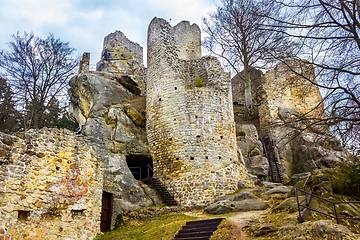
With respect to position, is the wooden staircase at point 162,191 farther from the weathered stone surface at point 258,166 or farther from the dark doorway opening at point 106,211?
the weathered stone surface at point 258,166

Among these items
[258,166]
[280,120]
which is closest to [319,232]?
[258,166]

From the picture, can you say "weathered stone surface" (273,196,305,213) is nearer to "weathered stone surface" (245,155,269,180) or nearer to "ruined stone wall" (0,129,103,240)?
"ruined stone wall" (0,129,103,240)

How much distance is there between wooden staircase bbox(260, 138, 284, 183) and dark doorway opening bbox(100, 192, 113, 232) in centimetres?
1055

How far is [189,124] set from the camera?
1691 cm

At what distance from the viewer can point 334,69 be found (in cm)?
761

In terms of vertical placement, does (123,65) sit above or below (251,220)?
above

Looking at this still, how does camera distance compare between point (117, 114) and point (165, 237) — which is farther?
point (117, 114)

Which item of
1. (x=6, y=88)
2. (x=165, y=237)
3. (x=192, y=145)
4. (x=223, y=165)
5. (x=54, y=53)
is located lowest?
(x=165, y=237)

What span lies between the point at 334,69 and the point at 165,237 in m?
6.89

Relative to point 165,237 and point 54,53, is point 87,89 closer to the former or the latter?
point 54,53

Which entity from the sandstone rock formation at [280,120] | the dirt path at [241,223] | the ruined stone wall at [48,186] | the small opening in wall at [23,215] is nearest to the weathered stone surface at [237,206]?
the dirt path at [241,223]

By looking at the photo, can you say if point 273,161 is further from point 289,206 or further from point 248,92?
point 289,206

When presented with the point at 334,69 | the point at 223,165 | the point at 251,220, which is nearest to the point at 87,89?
Answer: the point at 223,165

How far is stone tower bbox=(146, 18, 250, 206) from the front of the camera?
15656mm
